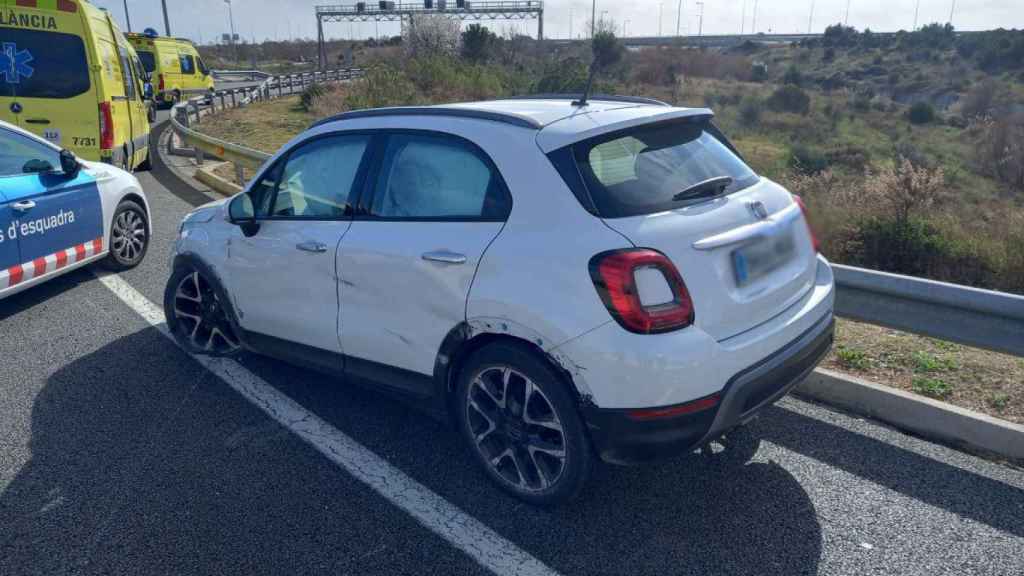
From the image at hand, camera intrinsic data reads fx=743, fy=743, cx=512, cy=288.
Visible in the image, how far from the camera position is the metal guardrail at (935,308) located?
146 inches

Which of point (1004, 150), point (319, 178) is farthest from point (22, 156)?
point (1004, 150)

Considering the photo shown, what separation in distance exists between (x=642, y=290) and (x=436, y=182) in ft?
4.02

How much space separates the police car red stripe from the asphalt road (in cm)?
144

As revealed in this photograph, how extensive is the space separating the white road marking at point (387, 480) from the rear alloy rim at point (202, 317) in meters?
0.11

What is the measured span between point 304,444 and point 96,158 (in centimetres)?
825

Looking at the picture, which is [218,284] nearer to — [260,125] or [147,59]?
[260,125]

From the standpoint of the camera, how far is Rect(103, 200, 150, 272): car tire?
696cm

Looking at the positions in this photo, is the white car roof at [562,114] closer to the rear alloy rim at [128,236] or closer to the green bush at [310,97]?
the rear alloy rim at [128,236]

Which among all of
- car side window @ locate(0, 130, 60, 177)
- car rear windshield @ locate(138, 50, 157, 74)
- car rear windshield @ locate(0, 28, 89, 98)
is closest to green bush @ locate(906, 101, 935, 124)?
car rear windshield @ locate(138, 50, 157, 74)

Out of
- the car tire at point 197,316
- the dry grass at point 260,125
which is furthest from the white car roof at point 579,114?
the dry grass at point 260,125

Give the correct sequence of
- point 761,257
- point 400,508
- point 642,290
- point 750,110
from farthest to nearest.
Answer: point 750,110, point 400,508, point 761,257, point 642,290

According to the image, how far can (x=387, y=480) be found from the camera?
138 inches

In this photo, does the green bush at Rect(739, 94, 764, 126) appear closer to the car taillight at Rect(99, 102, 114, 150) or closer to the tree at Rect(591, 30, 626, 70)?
Result: the tree at Rect(591, 30, 626, 70)

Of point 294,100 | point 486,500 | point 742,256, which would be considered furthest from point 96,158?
point 294,100
